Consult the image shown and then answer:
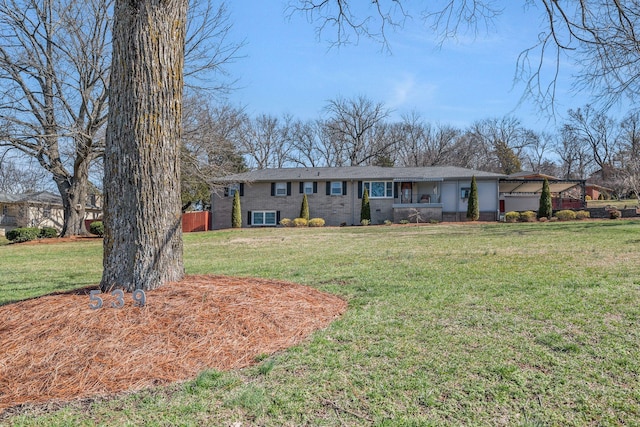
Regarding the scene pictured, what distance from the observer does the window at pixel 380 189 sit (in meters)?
27.0

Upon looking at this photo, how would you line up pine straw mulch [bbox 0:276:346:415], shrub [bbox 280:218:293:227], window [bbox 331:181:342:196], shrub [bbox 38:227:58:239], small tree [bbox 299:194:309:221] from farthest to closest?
window [bbox 331:181:342:196] < small tree [bbox 299:194:309:221] < shrub [bbox 280:218:293:227] < shrub [bbox 38:227:58:239] < pine straw mulch [bbox 0:276:346:415]

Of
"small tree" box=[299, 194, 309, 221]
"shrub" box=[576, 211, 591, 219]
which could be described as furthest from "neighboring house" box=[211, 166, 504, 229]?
"shrub" box=[576, 211, 591, 219]

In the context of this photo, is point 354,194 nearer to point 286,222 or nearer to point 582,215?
point 286,222

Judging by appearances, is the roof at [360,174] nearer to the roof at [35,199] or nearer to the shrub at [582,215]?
the shrub at [582,215]

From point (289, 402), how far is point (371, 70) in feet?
21.8

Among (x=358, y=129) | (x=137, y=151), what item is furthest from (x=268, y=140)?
(x=137, y=151)

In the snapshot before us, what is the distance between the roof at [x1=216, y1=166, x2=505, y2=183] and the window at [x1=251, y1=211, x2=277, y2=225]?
238cm

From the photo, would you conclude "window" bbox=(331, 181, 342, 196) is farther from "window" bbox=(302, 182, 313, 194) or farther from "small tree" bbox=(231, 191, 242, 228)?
"small tree" bbox=(231, 191, 242, 228)

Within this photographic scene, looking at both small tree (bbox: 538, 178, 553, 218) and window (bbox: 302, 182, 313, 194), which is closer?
small tree (bbox: 538, 178, 553, 218)

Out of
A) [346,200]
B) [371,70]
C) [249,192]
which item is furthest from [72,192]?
[371,70]

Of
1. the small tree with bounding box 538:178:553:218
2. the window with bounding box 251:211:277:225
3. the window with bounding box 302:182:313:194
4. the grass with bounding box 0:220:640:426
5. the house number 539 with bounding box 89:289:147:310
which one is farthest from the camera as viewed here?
the window with bounding box 251:211:277:225

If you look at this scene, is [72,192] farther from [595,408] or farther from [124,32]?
[595,408]

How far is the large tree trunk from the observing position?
13.2 feet

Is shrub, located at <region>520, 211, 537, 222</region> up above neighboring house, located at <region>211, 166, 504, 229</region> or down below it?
below
